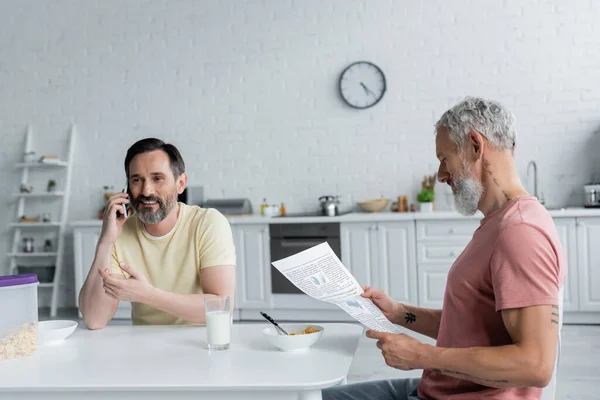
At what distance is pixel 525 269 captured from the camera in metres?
1.28

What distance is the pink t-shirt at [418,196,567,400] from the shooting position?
128 cm

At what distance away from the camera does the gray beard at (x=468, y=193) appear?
1.50m

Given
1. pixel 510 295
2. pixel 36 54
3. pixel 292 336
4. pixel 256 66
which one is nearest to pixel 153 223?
pixel 292 336

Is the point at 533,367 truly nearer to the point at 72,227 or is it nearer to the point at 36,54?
the point at 72,227

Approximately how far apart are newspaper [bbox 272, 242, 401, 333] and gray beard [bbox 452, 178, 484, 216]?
1.09 feet

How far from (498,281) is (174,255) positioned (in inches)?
49.7

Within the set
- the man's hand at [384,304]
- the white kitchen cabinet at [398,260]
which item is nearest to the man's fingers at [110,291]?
the man's hand at [384,304]

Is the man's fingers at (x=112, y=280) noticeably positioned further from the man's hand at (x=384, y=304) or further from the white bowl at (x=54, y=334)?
the man's hand at (x=384, y=304)

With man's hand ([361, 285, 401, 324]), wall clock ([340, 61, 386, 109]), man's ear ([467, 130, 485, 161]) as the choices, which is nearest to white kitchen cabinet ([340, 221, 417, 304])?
wall clock ([340, 61, 386, 109])

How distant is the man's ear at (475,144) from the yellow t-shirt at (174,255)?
1.02 meters

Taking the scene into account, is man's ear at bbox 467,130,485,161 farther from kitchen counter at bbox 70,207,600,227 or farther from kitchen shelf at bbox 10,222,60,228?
kitchen shelf at bbox 10,222,60,228

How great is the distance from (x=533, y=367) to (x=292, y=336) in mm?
576

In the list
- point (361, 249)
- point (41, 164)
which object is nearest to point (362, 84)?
point (361, 249)

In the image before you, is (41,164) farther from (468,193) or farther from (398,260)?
(468,193)
